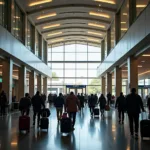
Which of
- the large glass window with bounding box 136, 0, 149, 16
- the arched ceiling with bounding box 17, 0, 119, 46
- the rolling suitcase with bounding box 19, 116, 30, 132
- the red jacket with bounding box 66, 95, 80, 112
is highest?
the arched ceiling with bounding box 17, 0, 119, 46

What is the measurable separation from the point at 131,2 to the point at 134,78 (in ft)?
18.7

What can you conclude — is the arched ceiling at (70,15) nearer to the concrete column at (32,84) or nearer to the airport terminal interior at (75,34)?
the airport terminal interior at (75,34)

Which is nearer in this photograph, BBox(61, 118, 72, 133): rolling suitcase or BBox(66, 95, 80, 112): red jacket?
BBox(61, 118, 72, 133): rolling suitcase

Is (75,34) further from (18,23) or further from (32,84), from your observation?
(18,23)

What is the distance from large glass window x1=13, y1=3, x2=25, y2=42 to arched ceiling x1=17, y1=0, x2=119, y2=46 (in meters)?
0.71

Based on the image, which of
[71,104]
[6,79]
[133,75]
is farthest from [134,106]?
[6,79]

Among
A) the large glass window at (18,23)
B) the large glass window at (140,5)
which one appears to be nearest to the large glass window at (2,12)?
the large glass window at (18,23)

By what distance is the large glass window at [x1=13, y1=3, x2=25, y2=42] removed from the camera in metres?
27.9

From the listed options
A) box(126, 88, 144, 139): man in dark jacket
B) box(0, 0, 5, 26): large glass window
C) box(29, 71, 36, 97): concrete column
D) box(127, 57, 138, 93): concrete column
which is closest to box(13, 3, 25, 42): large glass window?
box(0, 0, 5, 26): large glass window

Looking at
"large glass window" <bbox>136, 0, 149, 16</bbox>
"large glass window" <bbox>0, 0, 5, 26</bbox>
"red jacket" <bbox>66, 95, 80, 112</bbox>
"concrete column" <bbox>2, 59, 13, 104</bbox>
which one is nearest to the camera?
"red jacket" <bbox>66, 95, 80, 112</bbox>

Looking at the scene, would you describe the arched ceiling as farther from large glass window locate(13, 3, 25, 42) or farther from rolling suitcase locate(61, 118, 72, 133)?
rolling suitcase locate(61, 118, 72, 133)

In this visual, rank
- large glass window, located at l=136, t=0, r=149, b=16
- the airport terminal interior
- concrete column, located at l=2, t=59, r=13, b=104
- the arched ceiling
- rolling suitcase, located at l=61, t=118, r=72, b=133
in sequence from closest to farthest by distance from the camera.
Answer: the airport terminal interior
rolling suitcase, located at l=61, t=118, r=72, b=133
large glass window, located at l=136, t=0, r=149, b=16
concrete column, located at l=2, t=59, r=13, b=104
the arched ceiling

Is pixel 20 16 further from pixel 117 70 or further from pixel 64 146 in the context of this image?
pixel 64 146

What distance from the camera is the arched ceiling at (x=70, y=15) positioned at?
97.5 feet
